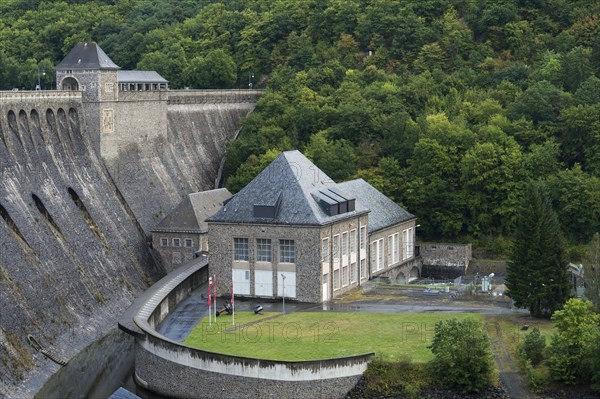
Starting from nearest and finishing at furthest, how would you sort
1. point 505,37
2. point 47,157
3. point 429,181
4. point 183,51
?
point 47,157
point 429,181
point 505,37
point 183,51

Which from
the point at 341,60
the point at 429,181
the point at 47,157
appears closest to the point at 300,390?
the point at 47,157

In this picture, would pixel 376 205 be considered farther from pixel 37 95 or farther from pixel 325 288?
pixel 37 95

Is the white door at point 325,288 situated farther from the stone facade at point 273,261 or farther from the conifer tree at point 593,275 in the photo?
the conifer tree at point 593,275

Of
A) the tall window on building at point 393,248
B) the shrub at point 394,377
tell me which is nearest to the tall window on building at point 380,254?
the tall window on building at point 393,248

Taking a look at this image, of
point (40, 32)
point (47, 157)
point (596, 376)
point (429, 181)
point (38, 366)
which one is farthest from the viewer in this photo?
point (40, 32)

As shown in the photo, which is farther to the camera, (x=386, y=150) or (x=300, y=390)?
(x=386, y=150)

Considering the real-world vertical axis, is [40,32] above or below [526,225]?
above

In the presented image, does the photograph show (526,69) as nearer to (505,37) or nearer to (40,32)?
(505,37)

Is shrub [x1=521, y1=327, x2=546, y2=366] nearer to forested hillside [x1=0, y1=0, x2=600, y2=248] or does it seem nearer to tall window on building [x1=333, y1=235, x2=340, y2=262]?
tall window on building [x1=333, y1=235, x2=340, y2=262]
